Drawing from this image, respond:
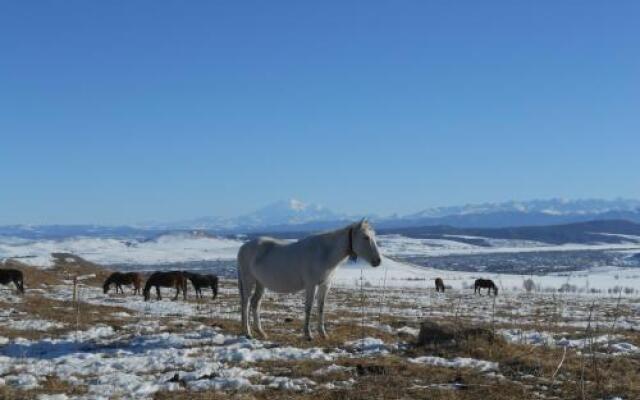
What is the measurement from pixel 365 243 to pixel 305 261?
1424mm

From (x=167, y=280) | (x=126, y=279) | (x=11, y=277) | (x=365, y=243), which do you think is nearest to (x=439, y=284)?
(x=126, y=279)

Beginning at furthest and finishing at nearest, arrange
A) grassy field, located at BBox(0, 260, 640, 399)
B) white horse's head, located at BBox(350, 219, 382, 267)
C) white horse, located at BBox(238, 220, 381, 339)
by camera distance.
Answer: white horse, located at BBox(238, 220, 381, 339) < white horse's head, located at BBox(350, 219, 382, 267) < grassy field, located at BBox(0, 260, 640, 399)

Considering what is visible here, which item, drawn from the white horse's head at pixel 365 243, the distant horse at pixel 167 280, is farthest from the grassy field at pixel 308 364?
the distant horse at pixel 167 280

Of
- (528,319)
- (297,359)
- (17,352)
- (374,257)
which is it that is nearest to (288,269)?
(374,257)

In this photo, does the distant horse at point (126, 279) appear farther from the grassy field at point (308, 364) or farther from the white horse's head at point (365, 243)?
the white horse's head at point (365, 243)

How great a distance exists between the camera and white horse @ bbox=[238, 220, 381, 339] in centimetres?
1423

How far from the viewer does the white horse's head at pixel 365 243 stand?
13883 millimetres

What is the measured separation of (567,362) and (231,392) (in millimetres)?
5898

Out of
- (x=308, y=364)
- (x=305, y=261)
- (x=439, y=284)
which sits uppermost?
(x=305, y=261)

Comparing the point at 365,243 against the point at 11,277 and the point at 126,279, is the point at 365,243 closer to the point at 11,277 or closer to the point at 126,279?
the point at 11,277

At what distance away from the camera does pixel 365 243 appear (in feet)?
46.1

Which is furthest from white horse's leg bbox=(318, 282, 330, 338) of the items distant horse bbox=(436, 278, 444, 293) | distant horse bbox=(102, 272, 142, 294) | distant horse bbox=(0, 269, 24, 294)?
distant horse bbox=(436, 278, 444, 293)

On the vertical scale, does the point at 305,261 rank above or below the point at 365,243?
below

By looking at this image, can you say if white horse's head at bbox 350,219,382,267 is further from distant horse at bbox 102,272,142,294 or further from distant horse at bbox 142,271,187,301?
distant horse at bbox 102,272,142,294
